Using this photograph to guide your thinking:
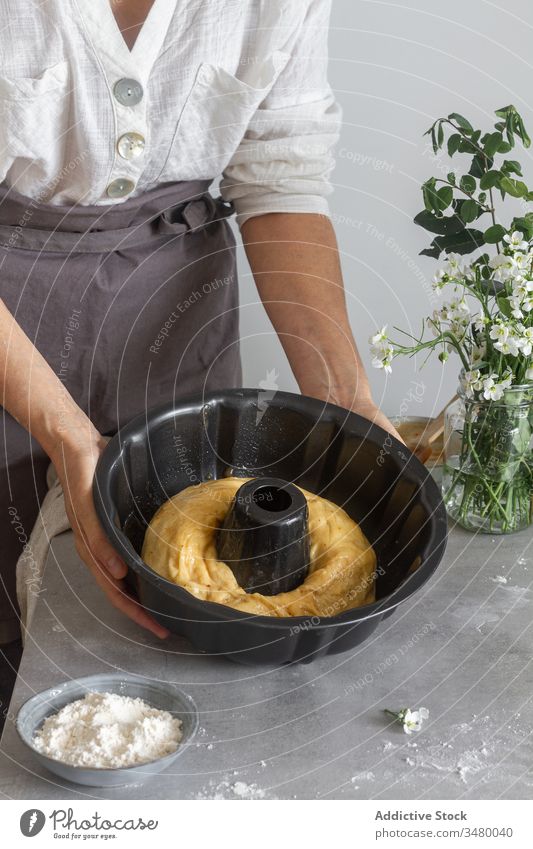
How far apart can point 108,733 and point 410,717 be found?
20 centimetres

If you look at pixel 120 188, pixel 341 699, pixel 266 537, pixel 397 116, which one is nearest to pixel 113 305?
pixel 120 188

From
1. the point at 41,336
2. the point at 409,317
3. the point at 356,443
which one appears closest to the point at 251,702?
the point at 356,443

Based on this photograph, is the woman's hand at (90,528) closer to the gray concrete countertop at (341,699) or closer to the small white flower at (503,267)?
the gray concrete countertop at (341,699)

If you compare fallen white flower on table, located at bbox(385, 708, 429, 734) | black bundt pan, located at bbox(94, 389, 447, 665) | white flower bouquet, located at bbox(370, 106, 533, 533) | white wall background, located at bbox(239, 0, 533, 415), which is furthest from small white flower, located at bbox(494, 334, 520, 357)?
white wall background, located at bbox(239, 0, 533, 415)

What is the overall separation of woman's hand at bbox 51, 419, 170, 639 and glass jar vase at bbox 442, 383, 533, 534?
0.30 meters

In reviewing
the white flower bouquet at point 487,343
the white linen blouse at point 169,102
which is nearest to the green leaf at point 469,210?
the white flower bouquet at point 487,343

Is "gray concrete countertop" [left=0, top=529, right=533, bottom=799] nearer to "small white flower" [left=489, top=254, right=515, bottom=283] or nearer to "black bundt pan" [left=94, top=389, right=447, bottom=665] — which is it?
"black bundt pan" [left=94, top=389, right=447, bottom=665]

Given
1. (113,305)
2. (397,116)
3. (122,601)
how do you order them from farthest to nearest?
(397,116)
(113,305)
(122,601)

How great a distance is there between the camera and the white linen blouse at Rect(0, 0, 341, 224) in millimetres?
753

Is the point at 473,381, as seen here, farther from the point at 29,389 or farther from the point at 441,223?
the point at 29,389

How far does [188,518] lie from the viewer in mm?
677

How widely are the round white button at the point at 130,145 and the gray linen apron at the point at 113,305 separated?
0.20 ft

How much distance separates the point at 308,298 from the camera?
0.91 m

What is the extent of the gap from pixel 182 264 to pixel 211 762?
52 centimetres
